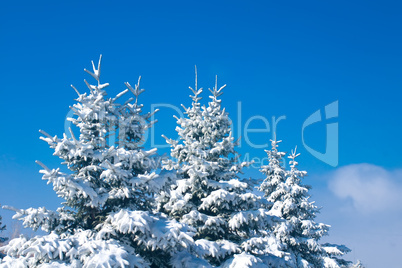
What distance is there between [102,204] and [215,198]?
4937mm

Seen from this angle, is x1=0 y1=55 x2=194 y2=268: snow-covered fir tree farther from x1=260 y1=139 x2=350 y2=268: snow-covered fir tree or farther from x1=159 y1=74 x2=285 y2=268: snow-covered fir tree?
x1=260 y1=139 x2=350 y2=268: snow-covered fir tree

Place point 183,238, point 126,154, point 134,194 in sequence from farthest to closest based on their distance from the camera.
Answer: point 134,194 < point 126,154 < point 183,238

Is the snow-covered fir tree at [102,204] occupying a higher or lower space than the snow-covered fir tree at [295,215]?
lower

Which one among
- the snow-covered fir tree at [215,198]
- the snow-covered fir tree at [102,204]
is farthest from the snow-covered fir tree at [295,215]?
the snow-covered fir tree at [102,204]

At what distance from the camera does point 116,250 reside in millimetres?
8844

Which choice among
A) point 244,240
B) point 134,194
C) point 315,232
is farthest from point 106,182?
point 315,232

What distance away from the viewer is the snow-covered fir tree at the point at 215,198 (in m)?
13.7

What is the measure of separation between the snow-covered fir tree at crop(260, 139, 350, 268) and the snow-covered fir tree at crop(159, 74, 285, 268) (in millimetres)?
9678

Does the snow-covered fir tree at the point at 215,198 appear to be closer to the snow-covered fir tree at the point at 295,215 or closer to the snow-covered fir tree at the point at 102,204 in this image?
the snow-covered fir tree at the point at 102,204

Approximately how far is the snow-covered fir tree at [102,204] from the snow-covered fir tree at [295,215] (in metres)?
15.1

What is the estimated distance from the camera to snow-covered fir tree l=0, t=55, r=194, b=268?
9.10m

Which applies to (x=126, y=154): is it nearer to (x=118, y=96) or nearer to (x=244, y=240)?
(x=118, y=96)

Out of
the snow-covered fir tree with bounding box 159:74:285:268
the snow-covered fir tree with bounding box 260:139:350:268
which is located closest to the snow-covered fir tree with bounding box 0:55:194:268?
the snow-covered fir tree with bounding box 159:74:285:268

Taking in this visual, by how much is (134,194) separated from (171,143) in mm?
5305
